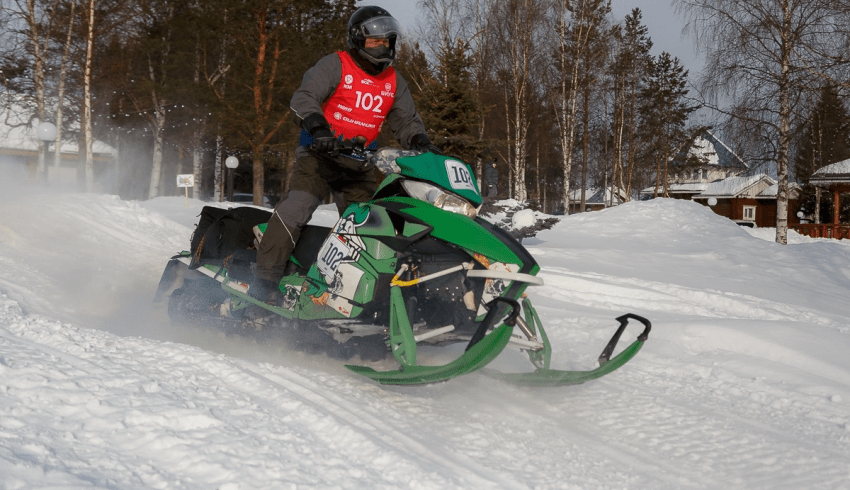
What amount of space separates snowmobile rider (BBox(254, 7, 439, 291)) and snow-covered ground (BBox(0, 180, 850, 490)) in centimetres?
79

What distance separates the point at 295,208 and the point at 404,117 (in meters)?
0.96

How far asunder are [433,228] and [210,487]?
5.42 feet

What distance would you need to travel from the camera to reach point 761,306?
7027mm

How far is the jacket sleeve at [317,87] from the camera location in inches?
155

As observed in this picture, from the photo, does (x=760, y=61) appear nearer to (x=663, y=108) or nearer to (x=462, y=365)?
(x=462, y=365)

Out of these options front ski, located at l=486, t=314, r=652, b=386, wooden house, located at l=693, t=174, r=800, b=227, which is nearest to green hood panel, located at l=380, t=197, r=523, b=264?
front ski, located at l=486, t=314, r=652, b=386

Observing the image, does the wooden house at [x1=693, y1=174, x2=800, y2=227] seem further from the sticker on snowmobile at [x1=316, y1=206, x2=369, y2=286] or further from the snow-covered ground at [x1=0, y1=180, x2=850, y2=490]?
the sticker on snowmobile at [x1=316, y1=206, x2=369, y2=286]

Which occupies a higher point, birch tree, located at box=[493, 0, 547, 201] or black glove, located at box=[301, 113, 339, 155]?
birch tree, located at box=[493, 0, 547, 201]

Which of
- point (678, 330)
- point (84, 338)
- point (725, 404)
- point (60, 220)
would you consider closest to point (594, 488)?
point (725, 404)

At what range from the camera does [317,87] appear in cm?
400

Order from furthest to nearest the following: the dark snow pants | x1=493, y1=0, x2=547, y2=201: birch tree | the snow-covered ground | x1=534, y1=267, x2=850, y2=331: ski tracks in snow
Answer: x1=493, y1=0, x2=547, y2=201: birch tree < x1=534, y1=267, x2=850, y2=331: ski tracks in snow < the dark snow pants < the snow-covered ground

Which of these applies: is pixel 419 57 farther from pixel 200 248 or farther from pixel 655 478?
pixel 655 478

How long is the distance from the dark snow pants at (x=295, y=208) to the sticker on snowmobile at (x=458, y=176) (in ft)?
3.13

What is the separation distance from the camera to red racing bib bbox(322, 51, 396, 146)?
410 cm
